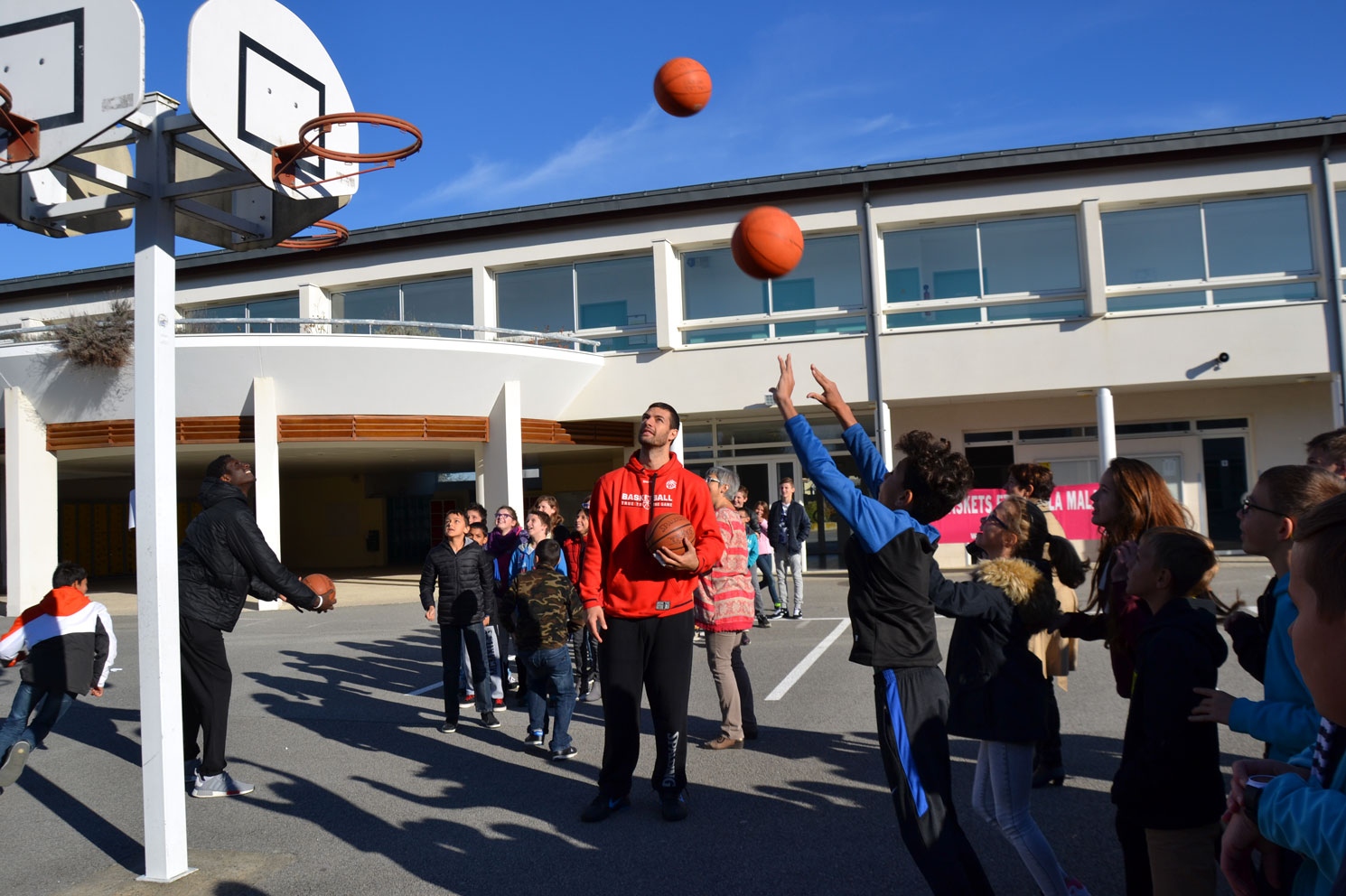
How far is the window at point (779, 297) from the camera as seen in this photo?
1911cm

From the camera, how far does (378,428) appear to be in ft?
60.8

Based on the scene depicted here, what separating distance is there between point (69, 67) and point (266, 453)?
47.4ft

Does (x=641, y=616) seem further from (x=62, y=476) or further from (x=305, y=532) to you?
(x=305, y=532)

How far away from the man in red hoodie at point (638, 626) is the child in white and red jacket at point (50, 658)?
3.48 m

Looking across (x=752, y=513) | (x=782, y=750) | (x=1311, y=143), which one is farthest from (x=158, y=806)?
(x=1311, y=143)

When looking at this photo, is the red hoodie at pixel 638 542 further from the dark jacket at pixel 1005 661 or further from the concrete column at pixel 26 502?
the concrete column at pixel 26 502

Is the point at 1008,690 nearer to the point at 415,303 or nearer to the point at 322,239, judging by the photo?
the point at 322,239

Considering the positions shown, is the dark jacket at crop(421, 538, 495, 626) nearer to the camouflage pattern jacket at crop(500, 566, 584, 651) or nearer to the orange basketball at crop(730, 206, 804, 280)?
the camouflage pattern jacket at crop(500, 566, 584, 651)

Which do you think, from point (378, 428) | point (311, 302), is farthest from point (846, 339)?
point (311, 302)

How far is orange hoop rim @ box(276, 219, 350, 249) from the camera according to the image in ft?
18.1

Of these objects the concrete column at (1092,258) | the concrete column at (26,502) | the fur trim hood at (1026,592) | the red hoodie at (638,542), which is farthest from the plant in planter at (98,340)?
the fur trim hood at (1026,592)

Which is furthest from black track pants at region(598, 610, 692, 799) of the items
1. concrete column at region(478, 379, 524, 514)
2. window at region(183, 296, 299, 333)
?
window at region(183, 296, 299, 333)

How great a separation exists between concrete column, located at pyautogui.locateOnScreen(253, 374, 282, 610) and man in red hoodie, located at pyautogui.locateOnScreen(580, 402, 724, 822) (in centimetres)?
1401

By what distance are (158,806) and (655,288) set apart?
53.0ft
